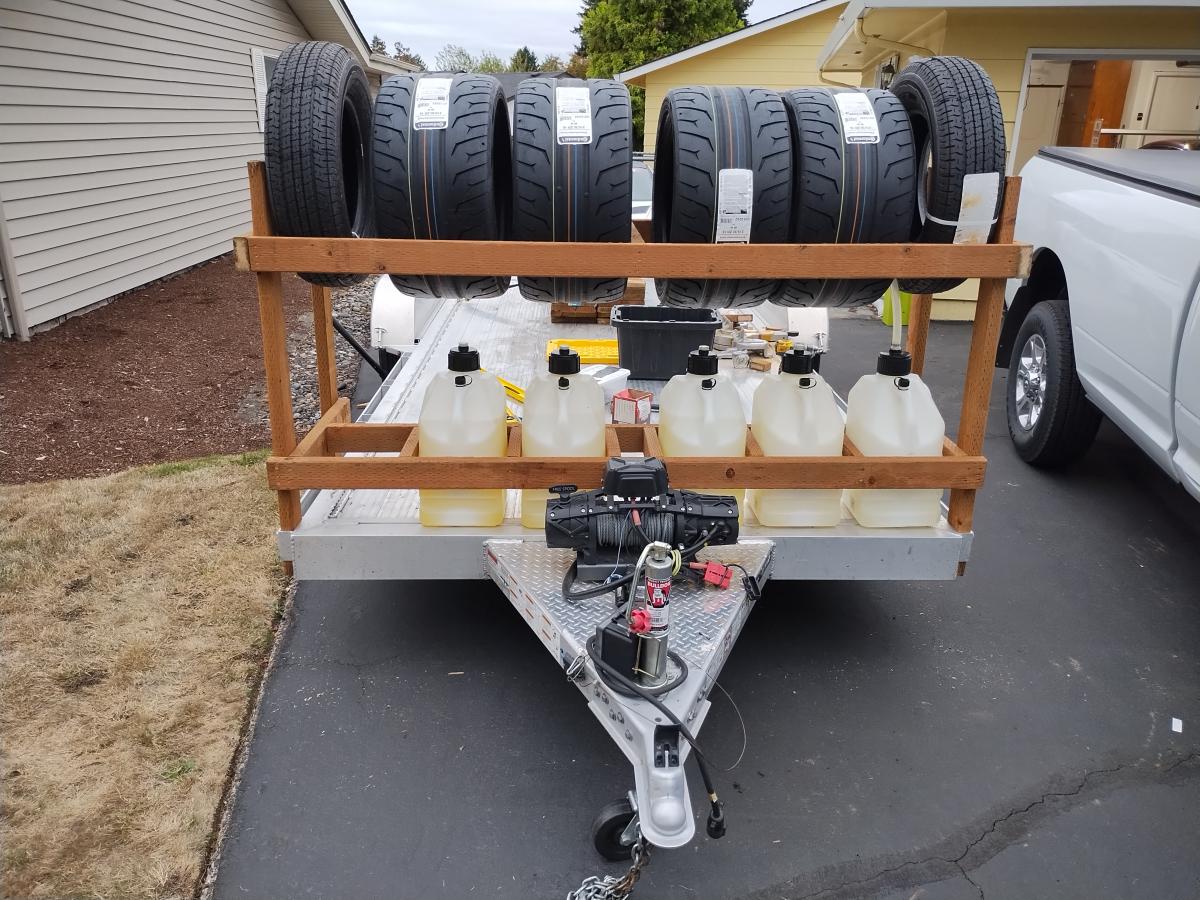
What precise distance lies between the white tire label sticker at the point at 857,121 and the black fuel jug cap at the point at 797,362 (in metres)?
0.71

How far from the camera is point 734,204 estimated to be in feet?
8.32

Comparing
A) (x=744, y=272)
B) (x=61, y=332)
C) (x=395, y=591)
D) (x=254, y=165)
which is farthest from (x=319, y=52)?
(x=61, y=332)

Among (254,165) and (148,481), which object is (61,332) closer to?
(148,481)

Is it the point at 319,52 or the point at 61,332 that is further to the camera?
the point at 61,332

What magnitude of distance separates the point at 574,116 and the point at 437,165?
16.8 inches

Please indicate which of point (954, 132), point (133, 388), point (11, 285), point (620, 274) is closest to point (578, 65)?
point (11, 285)

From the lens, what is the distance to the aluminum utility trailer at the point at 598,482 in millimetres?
2297

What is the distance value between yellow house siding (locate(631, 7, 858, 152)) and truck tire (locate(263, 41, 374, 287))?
16.0m

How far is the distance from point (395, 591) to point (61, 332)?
6115 millimetres

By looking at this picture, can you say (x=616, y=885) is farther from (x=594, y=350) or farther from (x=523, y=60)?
(x=523, y=60)

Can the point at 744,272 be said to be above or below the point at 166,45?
below

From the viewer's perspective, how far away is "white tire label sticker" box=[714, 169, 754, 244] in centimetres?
251

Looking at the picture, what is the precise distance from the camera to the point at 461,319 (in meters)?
5.98

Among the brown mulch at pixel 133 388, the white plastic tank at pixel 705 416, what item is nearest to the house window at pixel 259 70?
the brown mulch at pixel 133 388
